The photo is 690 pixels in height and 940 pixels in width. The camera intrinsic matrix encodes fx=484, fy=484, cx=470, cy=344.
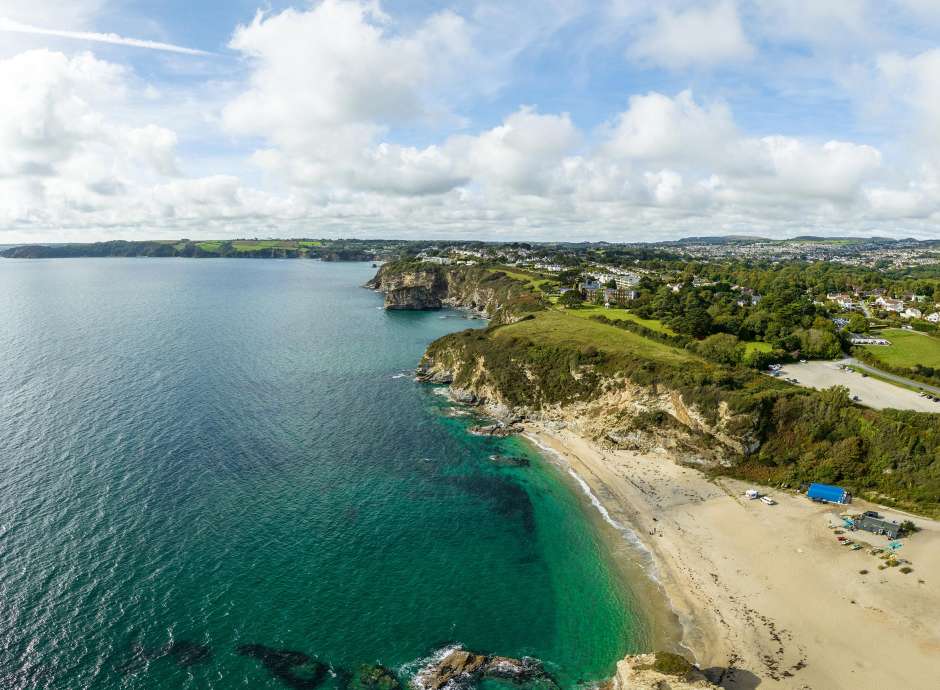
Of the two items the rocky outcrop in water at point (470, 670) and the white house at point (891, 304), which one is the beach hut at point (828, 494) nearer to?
the rocky outcrop in water at point (470, 670)

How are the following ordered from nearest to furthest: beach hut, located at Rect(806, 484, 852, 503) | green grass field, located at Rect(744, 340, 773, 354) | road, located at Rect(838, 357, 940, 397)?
beach hut, located at Rect(806, 484, 852, 503) < road, located at Rect(838, 357, 940, 397) < green grass field, located at Rect(744, 340, 773, 354)

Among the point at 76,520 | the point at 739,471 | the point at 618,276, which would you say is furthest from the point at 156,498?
the point at 618,276

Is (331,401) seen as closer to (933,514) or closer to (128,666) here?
(128,666)

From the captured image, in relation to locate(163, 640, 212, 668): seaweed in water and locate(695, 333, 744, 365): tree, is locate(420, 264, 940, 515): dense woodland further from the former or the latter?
locate(163, 640, 212, 668): seaweed in water

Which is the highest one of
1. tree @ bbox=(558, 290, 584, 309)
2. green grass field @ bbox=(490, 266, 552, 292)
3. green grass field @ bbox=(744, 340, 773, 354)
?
green grass field @ bbox=(490, 266, 552, 292)

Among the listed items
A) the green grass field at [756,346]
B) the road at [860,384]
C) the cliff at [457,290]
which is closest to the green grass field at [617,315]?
the green grass field at [756,346]

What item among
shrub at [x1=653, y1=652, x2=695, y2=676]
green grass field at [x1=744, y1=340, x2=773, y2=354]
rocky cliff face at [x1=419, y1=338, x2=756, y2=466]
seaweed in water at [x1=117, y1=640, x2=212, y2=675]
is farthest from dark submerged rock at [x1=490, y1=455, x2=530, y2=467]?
green grass field at [x1=744, y1=340, x2=773, y2=354]

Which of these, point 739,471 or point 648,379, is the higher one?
point 648,379
